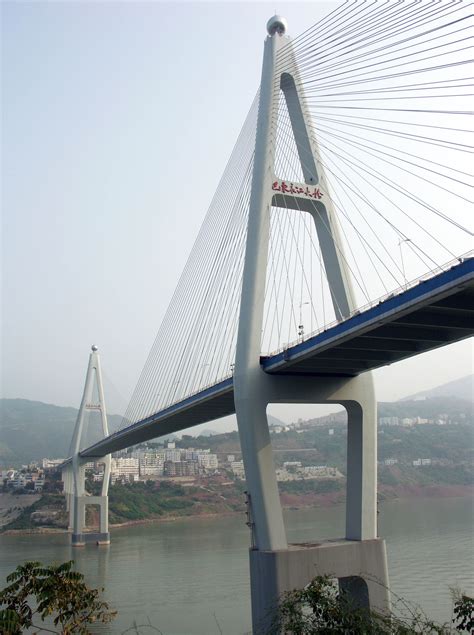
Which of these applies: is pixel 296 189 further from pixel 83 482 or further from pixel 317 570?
pixel 83 482

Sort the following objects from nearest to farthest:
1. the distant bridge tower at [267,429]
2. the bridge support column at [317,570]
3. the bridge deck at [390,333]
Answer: the bridge deck at [390,333] < the bridge support column at [317,570] < the distant bridge tower at [267,429]

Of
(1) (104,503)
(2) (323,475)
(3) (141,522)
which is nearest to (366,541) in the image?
(1) (104,503)

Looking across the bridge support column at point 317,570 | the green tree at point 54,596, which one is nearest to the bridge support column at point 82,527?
the bridge support column at point 317,570

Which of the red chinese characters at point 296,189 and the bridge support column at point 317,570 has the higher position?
the red chinese characters at point 296,189

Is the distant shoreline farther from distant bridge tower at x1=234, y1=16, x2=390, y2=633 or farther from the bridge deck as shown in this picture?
the bridge deck

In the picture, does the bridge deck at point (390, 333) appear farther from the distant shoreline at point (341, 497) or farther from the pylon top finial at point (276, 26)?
the distant shoreline at point (341, 497)

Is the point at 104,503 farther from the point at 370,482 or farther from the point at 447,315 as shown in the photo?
the point at 447,315

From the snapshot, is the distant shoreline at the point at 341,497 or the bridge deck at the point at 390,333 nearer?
the bridge deck at the point at 390,333
